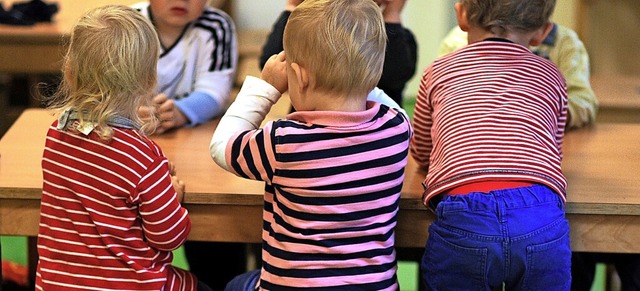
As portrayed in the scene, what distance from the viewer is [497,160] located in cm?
166

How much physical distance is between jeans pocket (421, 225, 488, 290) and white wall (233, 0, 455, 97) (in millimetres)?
2982

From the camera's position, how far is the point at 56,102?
64.1 inches

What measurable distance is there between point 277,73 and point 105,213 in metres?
0.38

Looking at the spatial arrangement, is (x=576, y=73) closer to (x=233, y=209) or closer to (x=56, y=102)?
(x=233, y=209)

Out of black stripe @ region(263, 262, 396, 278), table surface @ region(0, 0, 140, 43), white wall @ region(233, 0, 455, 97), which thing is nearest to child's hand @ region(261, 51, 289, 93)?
black stripe @ region(263, 262, 396, 278)

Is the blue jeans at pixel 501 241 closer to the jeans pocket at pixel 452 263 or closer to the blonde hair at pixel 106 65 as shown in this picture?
the jeans pocket at pixel 452 263

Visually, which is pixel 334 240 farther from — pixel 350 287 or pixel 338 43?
pixel 338 43

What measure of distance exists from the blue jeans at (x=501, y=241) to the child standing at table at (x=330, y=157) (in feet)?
0.32

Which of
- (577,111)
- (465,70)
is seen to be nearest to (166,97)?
(465,70)

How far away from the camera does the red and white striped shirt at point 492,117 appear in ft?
5.46

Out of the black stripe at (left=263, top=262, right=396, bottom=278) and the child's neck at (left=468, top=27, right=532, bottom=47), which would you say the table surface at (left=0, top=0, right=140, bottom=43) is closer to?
the child's neck at (left=468, top=27, right=532, bottom=47)

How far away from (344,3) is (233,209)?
462 mm

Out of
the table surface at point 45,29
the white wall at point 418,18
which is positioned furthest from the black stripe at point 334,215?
the white wall at point 418,18

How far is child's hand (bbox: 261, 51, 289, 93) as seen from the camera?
166 cm
